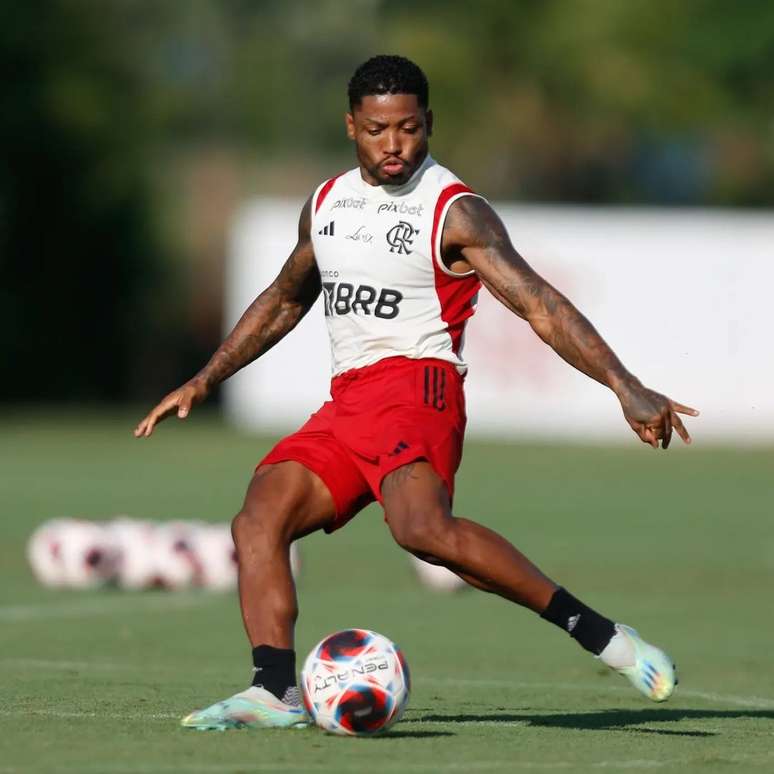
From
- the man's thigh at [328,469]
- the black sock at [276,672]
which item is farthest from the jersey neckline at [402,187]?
the black sock at [276,672]

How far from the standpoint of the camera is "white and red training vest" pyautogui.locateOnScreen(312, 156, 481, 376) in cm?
819

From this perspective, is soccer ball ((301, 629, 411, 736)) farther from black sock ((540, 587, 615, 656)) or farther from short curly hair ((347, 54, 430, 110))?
short curly hair ((347, 54, 430, 110))

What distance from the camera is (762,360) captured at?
31359 millimetres

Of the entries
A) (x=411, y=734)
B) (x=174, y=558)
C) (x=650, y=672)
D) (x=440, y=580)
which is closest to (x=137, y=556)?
(x=174, y=558)

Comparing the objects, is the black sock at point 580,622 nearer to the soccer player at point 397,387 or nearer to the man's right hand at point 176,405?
the soccer player at point 397,387

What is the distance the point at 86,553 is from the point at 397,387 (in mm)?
6618

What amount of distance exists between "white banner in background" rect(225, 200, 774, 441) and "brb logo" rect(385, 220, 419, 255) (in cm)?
2274

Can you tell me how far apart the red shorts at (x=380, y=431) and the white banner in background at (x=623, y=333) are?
74.3ft

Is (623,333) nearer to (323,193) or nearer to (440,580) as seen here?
(440,580)

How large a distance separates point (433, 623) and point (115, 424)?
2584cm

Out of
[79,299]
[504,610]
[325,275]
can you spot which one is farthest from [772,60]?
[325,275]

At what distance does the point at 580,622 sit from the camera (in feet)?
26.4

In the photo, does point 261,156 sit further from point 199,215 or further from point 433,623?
point 433,623

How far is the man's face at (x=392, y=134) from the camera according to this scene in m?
8.14
